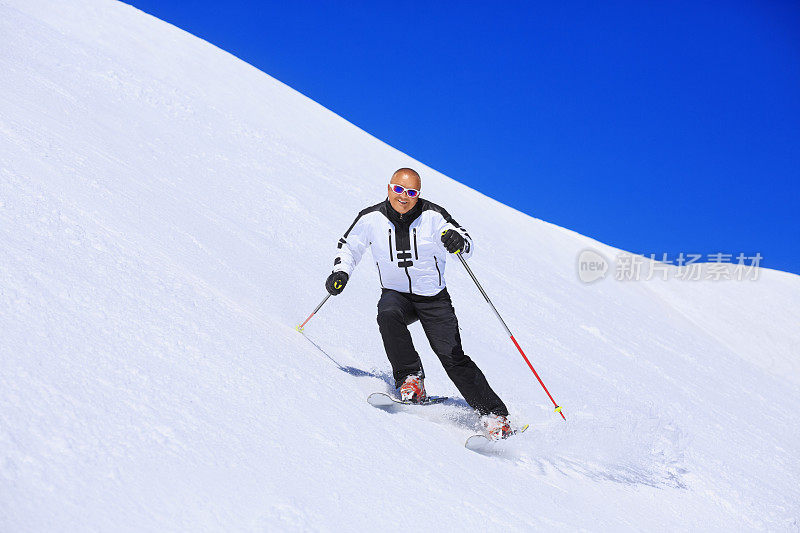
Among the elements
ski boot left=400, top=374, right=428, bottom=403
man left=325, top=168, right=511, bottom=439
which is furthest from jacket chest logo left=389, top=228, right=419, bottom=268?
ski boot left=400, top=374, right=428, bottom=403

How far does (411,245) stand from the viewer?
3.35m

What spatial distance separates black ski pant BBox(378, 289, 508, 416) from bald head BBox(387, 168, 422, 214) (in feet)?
1.74

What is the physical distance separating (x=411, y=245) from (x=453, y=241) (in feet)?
0.90

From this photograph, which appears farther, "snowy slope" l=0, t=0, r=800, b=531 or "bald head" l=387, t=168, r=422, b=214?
"bald head" l=387, t=168, r=422, b=214

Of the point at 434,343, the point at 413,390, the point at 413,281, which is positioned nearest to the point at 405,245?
the point at 413,281

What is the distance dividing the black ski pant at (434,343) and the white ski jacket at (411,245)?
0.28 feet

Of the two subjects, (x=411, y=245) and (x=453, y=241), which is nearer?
(x=453, y=241)

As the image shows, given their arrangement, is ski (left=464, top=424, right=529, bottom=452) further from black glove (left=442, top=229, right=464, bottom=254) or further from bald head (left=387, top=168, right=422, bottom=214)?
bald head (left=387, top=168, right=422, bottom=214)

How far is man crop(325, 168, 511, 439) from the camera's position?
10.5 ft

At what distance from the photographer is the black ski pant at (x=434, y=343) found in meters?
3.19

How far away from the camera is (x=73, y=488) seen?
1465 millimetres

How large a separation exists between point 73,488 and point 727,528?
323 centimetres

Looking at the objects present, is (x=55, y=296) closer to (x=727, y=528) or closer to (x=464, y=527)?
(x=464, y=527)

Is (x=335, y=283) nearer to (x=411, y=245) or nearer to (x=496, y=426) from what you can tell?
(x=411, y=245)
